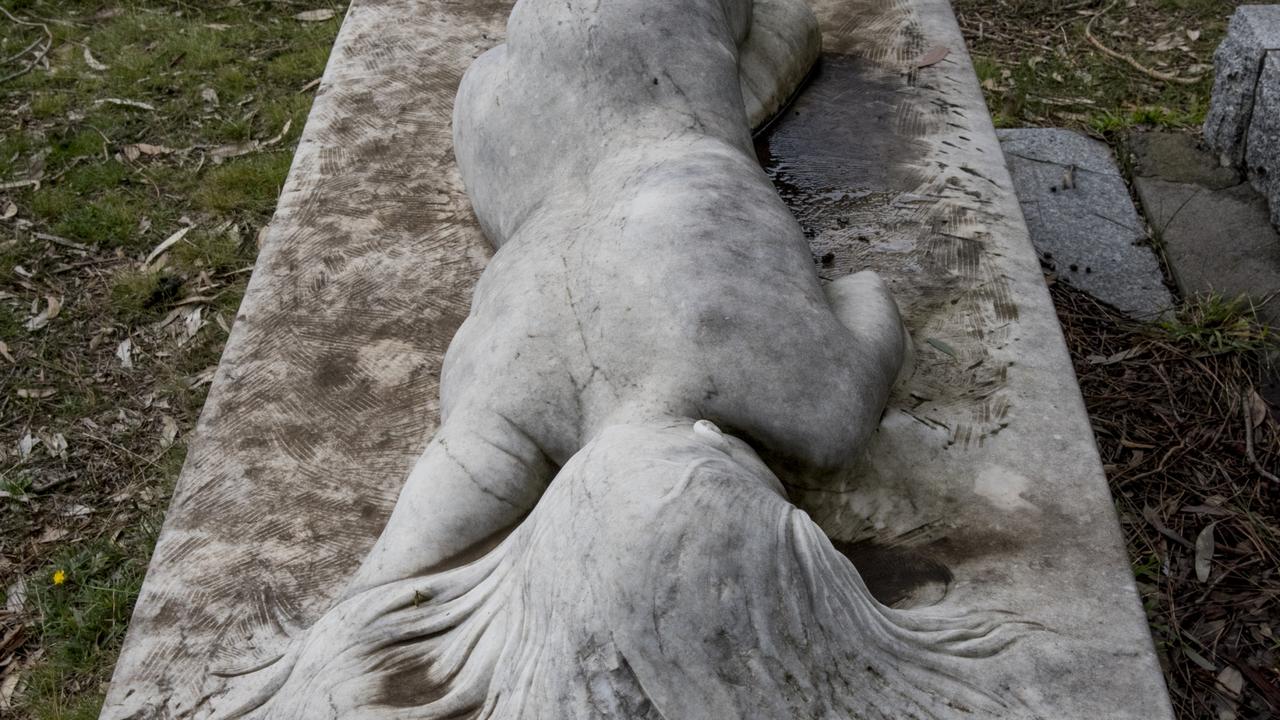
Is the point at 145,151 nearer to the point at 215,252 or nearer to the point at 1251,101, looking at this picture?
the point at 215,252

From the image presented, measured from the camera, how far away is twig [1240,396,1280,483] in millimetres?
3207

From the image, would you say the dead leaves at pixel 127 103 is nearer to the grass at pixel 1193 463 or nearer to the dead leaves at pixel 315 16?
the dead leaves at pixel 315 16

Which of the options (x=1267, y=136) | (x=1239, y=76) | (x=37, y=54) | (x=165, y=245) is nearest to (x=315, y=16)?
(x=37, y=54)

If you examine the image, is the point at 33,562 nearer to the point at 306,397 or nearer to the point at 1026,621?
the point at 306,397

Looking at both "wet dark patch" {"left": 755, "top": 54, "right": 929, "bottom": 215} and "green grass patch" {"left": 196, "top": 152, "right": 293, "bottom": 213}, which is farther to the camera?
"green grass patch" {"left": 196, "top": 152, "right": 293, "bottom": 213}

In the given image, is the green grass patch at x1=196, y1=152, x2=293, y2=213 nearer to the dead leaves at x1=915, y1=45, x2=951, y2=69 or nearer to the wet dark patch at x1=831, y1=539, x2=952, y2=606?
the dead leaves at x1=915, y1=45, x2=951, y2=69

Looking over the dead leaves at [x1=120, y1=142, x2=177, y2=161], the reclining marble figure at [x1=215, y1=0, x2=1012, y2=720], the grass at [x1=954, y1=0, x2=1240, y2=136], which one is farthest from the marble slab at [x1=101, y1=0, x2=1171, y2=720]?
the dead leaves at [x1=120, y1=142, x2=177, y2=161]

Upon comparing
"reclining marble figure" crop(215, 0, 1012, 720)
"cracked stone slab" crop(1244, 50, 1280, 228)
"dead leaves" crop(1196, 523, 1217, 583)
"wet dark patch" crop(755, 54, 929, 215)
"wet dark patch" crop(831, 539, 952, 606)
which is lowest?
"dead leaves" crop(1196, 523, 1217, 583)

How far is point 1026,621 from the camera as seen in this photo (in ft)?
6.35

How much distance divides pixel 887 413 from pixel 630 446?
789 millimetres

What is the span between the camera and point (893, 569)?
2.06 metres

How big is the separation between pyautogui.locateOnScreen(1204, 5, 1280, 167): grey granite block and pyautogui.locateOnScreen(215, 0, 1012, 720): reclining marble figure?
221 cm

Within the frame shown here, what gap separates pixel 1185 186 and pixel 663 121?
2.58 m

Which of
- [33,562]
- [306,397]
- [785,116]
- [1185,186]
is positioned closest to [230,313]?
[33,562]
